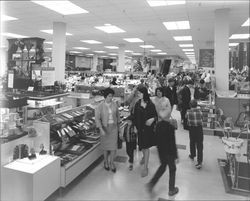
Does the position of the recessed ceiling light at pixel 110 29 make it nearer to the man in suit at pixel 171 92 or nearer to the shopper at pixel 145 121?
the man in suit at pixel 171 92

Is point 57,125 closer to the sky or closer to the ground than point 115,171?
closer to the sky

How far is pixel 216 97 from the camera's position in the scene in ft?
21.2

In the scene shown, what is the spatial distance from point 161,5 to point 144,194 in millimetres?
4801

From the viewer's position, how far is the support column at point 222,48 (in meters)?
6.47

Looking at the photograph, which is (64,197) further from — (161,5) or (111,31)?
(111,31)

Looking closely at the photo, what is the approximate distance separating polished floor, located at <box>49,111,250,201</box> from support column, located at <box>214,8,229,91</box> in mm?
2778

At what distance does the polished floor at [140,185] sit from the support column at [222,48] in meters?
2.78

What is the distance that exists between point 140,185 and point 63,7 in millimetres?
5298

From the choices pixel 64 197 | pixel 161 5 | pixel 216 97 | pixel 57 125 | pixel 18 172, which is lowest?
pixel 64 197

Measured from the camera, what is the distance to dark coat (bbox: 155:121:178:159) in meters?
3.09

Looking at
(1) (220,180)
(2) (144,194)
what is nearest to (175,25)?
(1) (220,180)

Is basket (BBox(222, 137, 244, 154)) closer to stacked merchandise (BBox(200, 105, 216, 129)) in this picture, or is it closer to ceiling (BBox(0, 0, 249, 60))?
stacked merchandise (BBox(200, 105, 216, 129))

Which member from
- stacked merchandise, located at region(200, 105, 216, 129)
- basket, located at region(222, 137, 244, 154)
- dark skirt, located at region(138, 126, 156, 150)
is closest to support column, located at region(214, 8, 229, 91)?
stacked merchandise, located at region(200, 105, 216, 129)

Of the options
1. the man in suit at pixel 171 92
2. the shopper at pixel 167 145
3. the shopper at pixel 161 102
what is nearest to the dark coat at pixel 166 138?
the shopper at pixel 167 145
